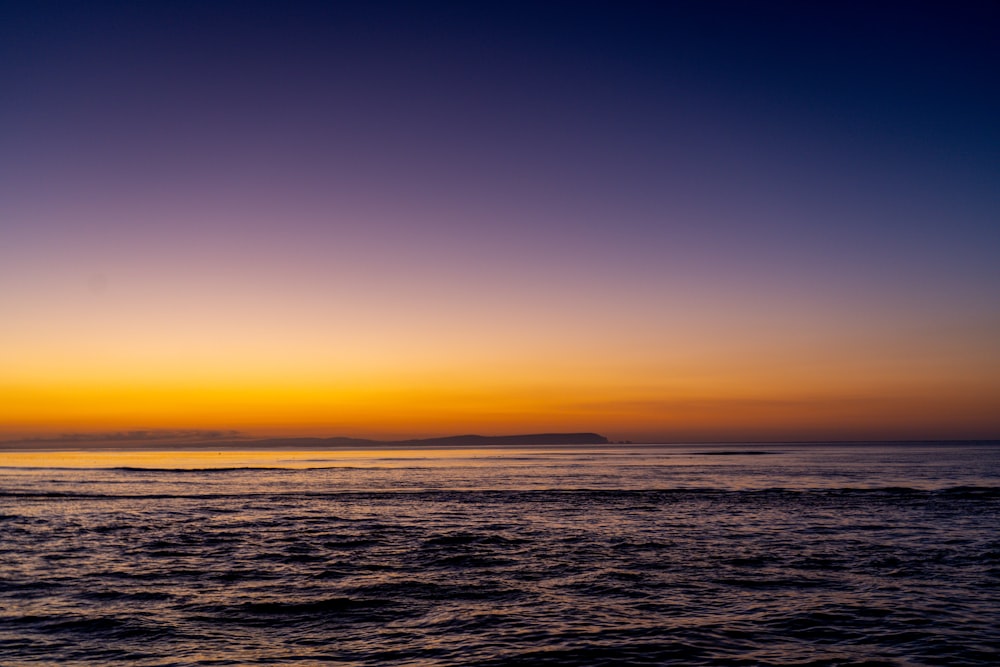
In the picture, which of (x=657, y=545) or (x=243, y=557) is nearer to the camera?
(x=243, y=557)

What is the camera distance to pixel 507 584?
21.0 meters

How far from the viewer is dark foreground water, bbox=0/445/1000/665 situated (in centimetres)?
1478

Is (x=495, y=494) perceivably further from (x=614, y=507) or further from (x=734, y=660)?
(x=734, y=660)

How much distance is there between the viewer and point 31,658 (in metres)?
14.0

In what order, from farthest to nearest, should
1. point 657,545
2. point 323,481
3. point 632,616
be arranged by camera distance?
point 323,481 → point 657,545 → point 632,616

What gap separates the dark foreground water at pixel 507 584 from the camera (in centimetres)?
1478

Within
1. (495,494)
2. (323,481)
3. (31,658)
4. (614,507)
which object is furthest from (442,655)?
(323,481)

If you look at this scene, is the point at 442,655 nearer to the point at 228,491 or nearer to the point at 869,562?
the point at 869,562

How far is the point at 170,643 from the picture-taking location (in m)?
A: 15.2

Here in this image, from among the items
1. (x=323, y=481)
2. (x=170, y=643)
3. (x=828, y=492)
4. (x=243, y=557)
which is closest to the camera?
(x=170, y=643)

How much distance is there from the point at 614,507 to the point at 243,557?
22212 millimetres

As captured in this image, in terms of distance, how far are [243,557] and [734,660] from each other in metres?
17.8

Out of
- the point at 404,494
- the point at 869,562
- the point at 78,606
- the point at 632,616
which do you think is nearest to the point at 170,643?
the point at 78,606

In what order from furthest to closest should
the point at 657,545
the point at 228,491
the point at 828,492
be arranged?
the point at 228,491 < the point at 828,492 < the point at 657,545
